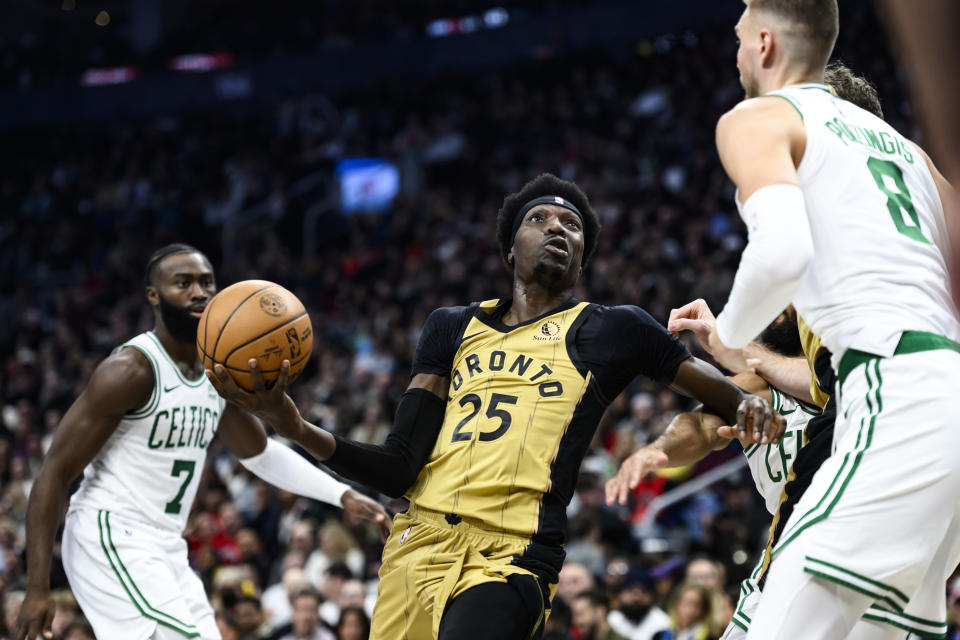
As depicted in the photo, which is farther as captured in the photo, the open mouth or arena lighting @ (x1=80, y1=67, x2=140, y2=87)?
arena lighting @ (x1=80, y1=67, x2=140, y2=87)

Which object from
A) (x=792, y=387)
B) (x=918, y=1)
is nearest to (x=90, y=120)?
(x=792, y=387)

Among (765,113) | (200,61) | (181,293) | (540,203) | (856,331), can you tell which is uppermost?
(200,61)

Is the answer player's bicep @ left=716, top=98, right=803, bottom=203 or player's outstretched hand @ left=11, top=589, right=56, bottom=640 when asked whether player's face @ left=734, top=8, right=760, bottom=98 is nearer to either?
player's bicep @ left=716, top=98, right=803, bottom=203

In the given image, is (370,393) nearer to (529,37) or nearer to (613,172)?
(613,172)

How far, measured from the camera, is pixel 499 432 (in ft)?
11.9

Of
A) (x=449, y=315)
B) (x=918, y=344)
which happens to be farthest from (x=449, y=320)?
(x=918, y=344)

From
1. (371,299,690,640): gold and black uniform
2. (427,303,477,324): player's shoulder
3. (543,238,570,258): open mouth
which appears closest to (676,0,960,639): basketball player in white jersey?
(371,299,690,640): gold and black uniform

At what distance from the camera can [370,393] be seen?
43.1 ft

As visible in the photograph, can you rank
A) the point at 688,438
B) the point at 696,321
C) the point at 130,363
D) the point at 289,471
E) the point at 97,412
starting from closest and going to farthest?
the point at 696,321, the point at 688,438, the point at 97,412, the point at 130,363, the point at 289,471

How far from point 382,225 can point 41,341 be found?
6181 mm

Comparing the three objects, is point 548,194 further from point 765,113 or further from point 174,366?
point 174,366

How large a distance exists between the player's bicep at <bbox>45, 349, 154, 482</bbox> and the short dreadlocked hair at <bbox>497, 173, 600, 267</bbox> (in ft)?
5.71

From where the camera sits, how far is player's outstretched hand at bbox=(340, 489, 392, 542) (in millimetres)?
4758

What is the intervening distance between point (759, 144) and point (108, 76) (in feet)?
77.3
